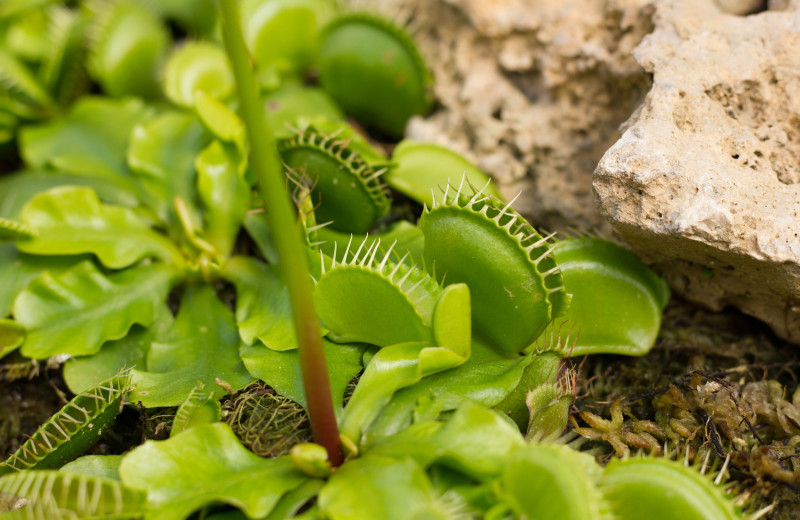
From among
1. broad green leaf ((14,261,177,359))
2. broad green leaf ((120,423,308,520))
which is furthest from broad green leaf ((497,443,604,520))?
broad green leaf ((14,261,177,359))

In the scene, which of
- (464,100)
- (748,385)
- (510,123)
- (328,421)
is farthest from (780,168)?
(328,421)

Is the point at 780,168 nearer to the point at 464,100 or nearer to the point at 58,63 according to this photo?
the point at 464,100

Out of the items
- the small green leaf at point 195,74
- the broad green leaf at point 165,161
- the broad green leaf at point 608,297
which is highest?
the small green leaf at point 195,74

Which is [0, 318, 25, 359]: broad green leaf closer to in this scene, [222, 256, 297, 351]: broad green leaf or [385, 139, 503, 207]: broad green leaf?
[222, 256, 297, 351]: broad green leaf

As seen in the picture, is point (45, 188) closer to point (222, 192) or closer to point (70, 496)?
point (222, 192)

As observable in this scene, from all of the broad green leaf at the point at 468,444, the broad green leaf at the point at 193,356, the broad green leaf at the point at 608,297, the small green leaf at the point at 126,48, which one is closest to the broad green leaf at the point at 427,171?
the broad green leaf at the point at 608,297

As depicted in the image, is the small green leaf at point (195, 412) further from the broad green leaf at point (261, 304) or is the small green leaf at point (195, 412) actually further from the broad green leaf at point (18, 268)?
the broad green leaf at point (18, 268)
